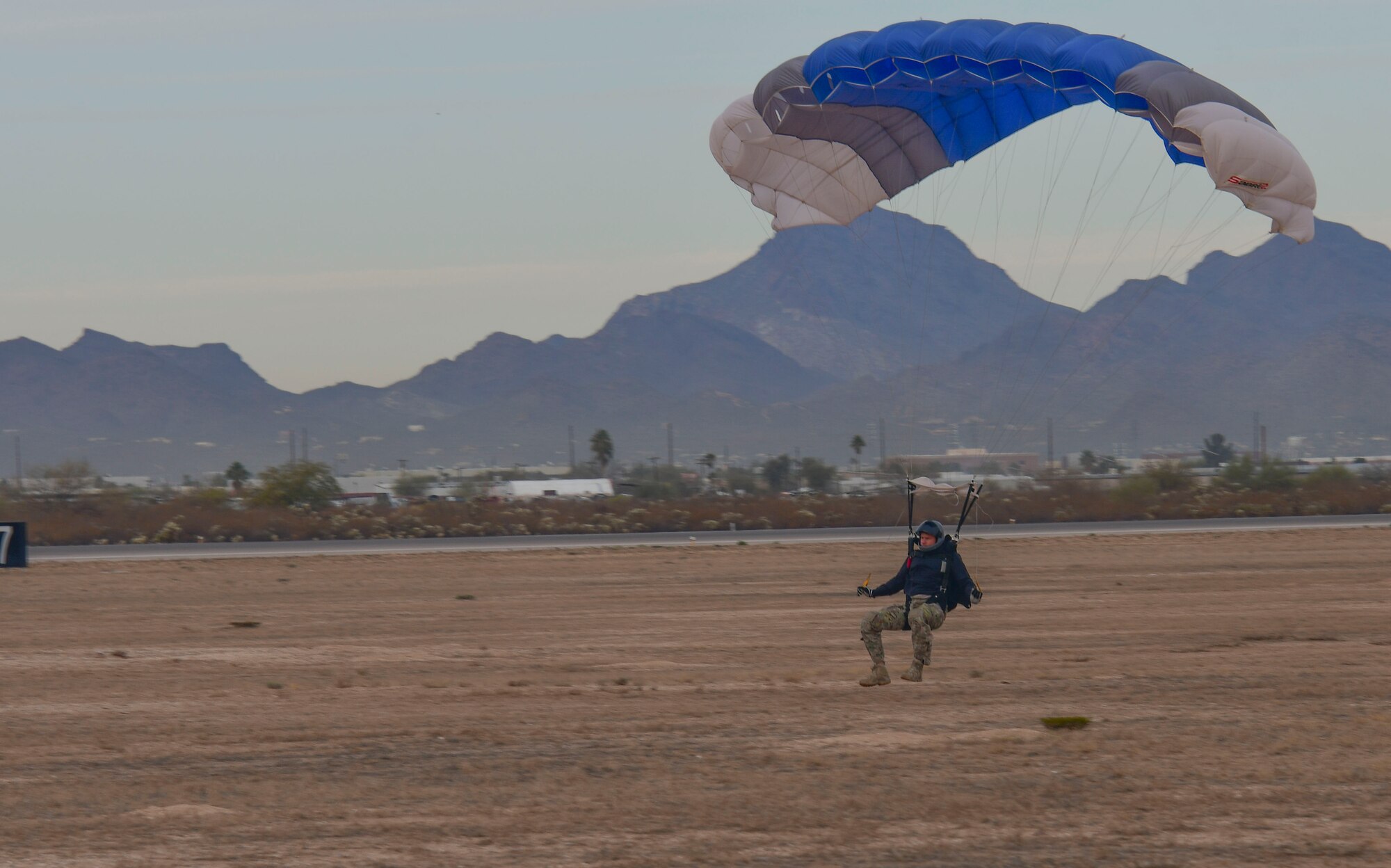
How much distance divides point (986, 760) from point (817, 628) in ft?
29.9

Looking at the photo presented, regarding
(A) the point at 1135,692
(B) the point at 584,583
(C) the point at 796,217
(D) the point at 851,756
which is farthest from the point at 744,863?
(B) the point at 584,583

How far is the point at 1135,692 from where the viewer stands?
13.0 meters

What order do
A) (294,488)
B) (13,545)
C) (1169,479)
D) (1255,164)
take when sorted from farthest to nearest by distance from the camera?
(294,488) → (1169,479) → (13,545) → (1255,164)

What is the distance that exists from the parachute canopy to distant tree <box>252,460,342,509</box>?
4632 cm

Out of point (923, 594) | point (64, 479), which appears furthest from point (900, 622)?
point (64, 479)

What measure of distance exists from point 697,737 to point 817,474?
261ft

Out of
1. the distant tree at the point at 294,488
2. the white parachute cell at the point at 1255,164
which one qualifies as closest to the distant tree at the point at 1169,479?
the distant tree at the point at 294,488

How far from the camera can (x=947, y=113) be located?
1944 cm

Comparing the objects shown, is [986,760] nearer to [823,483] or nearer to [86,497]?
[86,497]

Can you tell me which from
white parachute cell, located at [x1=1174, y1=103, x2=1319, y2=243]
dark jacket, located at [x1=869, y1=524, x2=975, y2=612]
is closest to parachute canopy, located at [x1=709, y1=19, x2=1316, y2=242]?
white parachute cell, located at [x1=1174, y1=103, x2=1319, y2=243]

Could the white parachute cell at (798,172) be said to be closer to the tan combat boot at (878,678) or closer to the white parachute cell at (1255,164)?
the white parachute cell at (1255,164)

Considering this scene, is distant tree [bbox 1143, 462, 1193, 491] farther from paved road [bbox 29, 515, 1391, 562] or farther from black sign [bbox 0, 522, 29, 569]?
black sign [bbox 0, 522, 29, 569]

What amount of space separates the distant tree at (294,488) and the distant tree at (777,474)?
33.8 m

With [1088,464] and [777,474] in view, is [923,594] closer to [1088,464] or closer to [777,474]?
[777,474]
